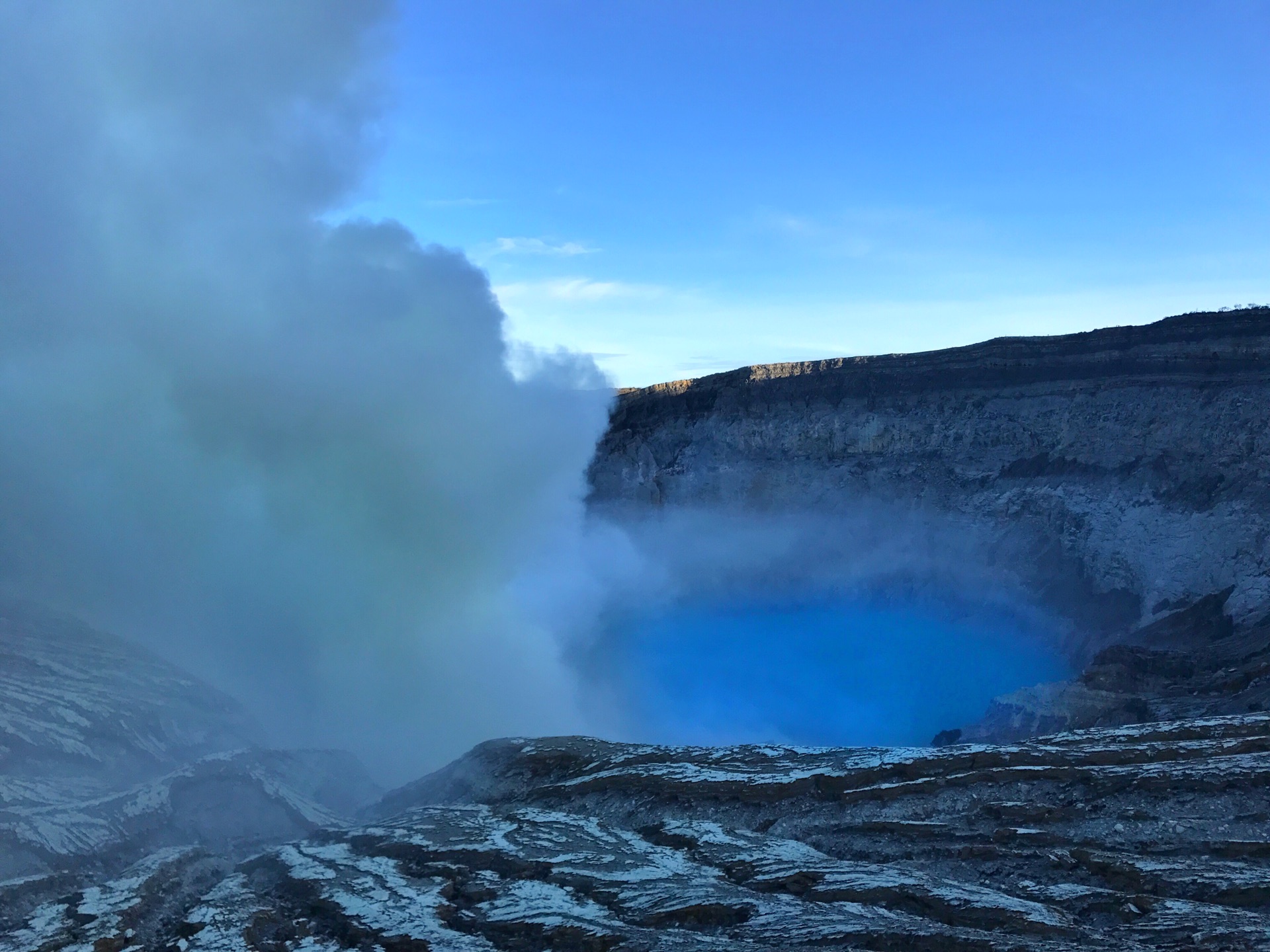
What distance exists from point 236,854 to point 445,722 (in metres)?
11.0

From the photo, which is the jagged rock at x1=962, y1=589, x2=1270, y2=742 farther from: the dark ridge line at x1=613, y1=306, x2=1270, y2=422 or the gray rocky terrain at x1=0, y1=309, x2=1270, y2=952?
the dark ridge line at x1=613, y1=306, x2=1270, y2=422

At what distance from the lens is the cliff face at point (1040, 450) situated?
3139 cm

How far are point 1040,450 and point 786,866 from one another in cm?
3148

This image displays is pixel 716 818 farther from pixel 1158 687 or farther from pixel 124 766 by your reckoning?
pixel 1158 687

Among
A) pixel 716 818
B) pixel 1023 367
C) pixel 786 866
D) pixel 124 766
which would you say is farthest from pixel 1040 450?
pixel 124 766

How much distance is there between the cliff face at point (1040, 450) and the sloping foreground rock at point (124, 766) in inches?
961

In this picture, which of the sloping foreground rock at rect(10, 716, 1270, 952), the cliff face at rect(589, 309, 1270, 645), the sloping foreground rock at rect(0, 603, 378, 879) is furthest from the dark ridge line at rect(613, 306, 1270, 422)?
the sloping foreground rock at rect(0, 603, 378, 879)

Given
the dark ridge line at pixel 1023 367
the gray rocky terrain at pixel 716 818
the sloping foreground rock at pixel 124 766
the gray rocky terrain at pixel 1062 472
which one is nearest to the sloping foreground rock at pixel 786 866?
the gray rocky terrain at pixel 716 818

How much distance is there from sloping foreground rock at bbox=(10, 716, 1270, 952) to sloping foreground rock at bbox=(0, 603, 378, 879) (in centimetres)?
181

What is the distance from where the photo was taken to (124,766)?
19.7m

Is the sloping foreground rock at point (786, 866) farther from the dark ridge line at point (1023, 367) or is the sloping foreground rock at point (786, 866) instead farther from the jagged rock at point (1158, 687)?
the dark ridge line at point (1023, 367)

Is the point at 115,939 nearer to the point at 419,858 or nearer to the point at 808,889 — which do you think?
the point at 419,858

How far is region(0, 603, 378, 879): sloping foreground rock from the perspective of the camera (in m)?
15.9

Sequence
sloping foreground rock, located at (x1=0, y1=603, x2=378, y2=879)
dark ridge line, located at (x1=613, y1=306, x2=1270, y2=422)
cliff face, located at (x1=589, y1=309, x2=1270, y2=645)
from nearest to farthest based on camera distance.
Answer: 1. sloping foreground rock, located at (x1=0, y1=603, x2=378, y2=879)
2. cliff face, located at (x1=589, y1=309, x2=1270, y2=645)
3. dark ridge line, located at (x1=613, y1=306, x2=1270, y2=422)
